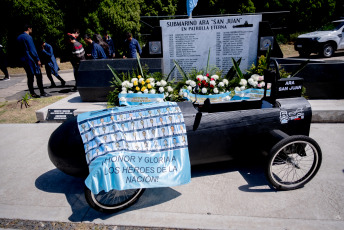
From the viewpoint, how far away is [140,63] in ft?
17.7

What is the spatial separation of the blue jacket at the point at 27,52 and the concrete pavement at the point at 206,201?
3748 mm

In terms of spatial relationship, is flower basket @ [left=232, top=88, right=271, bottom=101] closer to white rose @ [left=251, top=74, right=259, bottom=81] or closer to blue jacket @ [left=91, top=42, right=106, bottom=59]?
white rose @ [left=251, top=74, right=259, bottom=81]

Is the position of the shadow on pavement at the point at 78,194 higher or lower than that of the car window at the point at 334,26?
lower

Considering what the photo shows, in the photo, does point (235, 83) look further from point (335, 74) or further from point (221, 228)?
point (221, 228)

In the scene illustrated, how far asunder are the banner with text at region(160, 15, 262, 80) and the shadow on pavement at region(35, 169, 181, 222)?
3.49m

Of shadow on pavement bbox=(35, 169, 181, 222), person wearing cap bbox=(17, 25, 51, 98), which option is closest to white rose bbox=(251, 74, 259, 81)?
shadow on pavement bbox=(35, 169, 181, 222)

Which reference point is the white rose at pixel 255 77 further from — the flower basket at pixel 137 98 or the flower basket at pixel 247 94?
the flower basket at pixel 137 98

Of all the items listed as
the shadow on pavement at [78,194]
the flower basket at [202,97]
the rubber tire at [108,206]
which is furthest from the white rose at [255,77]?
the rubber tire at [108,206]

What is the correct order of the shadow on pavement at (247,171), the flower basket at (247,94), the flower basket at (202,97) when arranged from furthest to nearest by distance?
the flower basket at (247,94), the flower basket at (202,97), the shadow on pavement at (247,171)

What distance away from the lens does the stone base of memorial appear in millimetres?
5461

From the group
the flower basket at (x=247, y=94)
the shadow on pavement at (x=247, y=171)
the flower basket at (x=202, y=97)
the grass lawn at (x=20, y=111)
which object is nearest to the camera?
the shadow on pavement at (x=247, y=171)

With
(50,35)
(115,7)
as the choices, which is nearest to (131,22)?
(115,7)

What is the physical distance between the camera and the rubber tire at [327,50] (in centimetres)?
1244

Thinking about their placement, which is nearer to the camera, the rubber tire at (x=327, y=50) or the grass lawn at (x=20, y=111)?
the grass lawn at (x=20, y=111)
